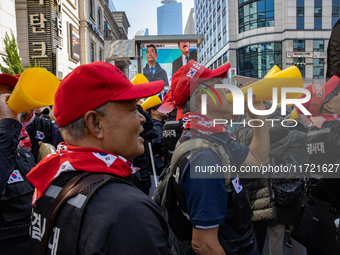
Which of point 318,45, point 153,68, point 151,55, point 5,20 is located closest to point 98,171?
point 153,68

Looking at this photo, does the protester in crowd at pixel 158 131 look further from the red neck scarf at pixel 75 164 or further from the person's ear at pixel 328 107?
the red neck scarf at pixel 75 164

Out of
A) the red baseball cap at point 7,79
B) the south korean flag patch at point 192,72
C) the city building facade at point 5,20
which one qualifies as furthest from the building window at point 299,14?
the red baseball cap at point 7,79

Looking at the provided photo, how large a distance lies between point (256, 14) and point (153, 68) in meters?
30.2

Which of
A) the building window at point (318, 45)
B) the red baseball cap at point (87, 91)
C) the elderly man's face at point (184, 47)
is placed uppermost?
the building window at point (318, 45)

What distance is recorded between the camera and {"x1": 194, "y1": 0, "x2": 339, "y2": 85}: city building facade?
3312cm

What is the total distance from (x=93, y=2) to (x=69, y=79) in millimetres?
28028

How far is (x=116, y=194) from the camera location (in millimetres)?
874

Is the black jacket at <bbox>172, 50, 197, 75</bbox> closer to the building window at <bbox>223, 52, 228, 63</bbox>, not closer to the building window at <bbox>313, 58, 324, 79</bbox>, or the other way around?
the building window at <bbox>313, 58, 324, 79</bbox>

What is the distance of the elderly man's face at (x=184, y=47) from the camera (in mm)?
13445

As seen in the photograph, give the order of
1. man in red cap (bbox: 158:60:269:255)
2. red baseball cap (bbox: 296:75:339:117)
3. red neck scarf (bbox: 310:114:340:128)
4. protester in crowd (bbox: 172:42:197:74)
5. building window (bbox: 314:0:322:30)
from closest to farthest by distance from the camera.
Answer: man in red cap (bbox: 158:60:269:255) < red baseball cap (bbox: 296:75:339:117) < red neck scarf (bbox: 310:114:340:128) < protester in crowd (bbox: 172:42:197:74) < building window (bbox: 314:0:322:30)

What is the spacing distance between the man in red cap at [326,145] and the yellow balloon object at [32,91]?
248cm

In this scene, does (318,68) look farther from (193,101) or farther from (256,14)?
(193,101)

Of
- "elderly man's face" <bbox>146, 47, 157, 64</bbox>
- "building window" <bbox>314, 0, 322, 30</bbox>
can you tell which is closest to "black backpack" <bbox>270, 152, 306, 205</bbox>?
"elderly man's face" <bbox>146, 47, 157, 64</bbox>

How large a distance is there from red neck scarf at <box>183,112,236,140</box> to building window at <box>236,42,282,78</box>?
3607 cm
